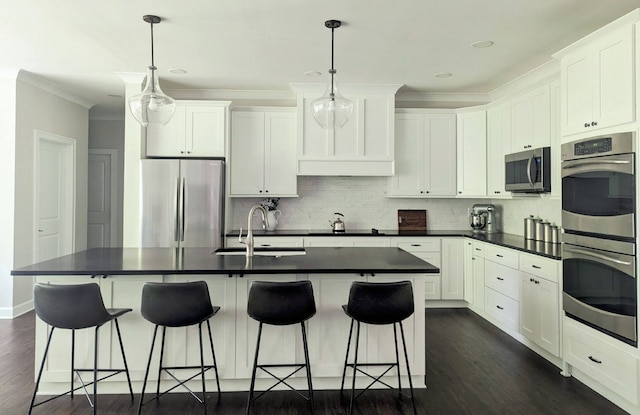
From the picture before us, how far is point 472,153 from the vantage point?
208 inches

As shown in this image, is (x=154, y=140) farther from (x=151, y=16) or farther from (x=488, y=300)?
(x=488, y=300)

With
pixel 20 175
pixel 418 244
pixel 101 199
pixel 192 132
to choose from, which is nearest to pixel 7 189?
pixel 20 175

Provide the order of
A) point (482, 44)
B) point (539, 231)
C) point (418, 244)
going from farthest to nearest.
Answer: point (418, 244) → point (539, 231) → point (482, 44)

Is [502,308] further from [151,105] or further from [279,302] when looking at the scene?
[151,105]

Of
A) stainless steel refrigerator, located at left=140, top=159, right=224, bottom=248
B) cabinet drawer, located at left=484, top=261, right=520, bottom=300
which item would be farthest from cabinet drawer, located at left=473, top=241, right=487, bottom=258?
stainless steel refrigerator, located at left=140, top=159, right=224, bottom=248

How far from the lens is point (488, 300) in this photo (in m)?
4.57

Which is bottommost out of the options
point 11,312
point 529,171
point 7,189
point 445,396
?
point 445,396

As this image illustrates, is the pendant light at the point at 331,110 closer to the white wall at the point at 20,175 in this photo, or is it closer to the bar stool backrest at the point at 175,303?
the bar stool backrest at the point at 175,303

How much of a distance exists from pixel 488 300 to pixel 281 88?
11.2 ft

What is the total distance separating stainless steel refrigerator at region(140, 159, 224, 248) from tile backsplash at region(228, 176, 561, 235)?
2.38 feet

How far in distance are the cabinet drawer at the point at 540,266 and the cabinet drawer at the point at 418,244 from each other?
1.37m

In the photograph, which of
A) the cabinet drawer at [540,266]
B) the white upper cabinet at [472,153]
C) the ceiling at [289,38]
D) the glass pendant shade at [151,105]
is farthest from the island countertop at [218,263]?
the white upper cabinet at [472,153]

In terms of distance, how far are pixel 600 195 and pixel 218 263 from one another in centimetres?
256

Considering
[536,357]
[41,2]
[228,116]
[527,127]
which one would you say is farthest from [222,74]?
[536,357]
